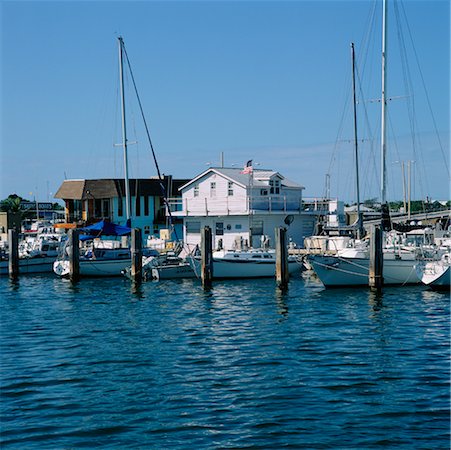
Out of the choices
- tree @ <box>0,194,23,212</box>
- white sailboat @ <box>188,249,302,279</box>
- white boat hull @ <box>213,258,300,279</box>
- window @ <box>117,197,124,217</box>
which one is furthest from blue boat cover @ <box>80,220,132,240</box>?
tree @ <box>0,194,23,212</box>

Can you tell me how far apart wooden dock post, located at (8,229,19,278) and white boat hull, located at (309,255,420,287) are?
898 inches

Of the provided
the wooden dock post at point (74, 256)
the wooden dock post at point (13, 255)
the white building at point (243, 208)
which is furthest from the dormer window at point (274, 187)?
the wooden dock post at point (13, 255)

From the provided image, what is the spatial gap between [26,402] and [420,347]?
13.3 metres

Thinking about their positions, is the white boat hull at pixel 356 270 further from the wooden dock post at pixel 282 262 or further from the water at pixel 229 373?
the water at pixel 229 373

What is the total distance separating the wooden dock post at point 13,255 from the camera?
53.3 m

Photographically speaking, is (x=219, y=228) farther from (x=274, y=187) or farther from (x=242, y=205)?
(x=274, y=187)

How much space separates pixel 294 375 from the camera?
22141 millimetres

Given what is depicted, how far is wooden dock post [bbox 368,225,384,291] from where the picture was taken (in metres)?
39.7

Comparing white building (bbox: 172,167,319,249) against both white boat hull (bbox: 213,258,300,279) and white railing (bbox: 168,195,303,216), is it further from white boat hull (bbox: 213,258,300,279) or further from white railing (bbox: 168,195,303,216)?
white boat hull (bbox: 213,258,300,279)

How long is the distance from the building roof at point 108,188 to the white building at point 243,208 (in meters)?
14.2

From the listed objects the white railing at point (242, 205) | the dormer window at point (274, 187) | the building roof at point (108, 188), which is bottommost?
the white railing at point (242, 205)

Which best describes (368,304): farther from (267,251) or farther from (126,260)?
(126,260)

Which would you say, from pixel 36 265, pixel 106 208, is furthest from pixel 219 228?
pixel 106 208

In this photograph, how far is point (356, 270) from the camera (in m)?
41.3
